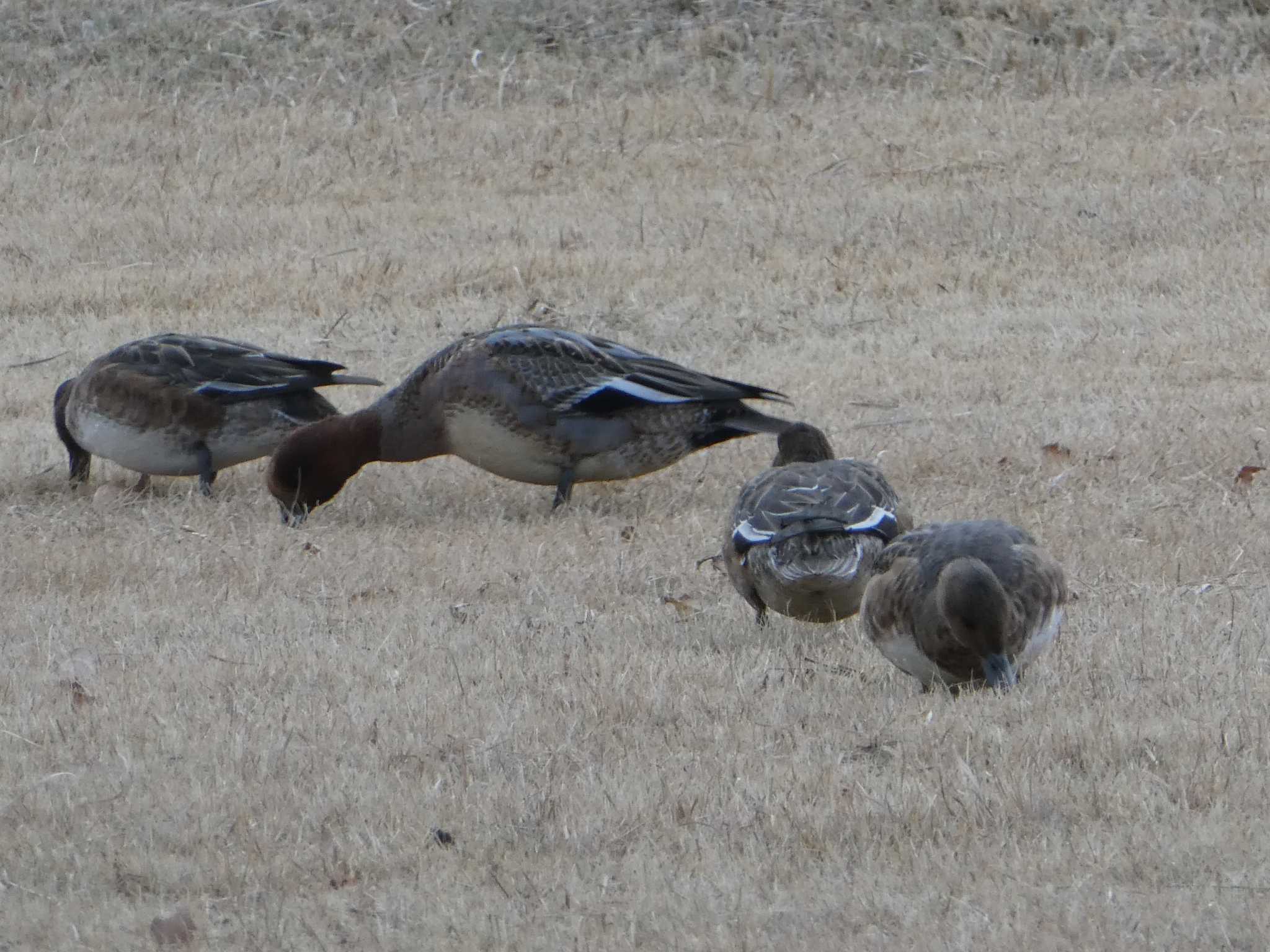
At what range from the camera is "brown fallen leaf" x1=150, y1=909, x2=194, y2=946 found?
362cm

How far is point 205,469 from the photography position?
8.70 meters

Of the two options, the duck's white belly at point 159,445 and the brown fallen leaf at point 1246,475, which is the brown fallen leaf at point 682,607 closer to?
the brown fallen leaf at point 1246,475

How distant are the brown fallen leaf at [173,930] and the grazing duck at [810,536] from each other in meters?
2.37

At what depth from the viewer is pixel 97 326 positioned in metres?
12.8

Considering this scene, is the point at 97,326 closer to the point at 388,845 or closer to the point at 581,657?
the point at 581,657

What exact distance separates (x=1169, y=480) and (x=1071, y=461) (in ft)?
1.76

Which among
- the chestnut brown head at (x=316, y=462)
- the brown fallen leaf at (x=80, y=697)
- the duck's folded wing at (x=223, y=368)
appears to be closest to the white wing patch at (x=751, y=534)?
the brown fallen leaf at (x=80, y=697)

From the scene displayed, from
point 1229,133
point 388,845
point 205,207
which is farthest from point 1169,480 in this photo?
point 205,207

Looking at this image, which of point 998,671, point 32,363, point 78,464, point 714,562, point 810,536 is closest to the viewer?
point 998,671

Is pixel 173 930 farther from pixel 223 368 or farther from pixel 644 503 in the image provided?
pixel 223 368

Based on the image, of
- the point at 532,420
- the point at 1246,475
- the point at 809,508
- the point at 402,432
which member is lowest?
the point at 402,432

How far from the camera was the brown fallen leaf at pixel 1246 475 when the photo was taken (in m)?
7.95

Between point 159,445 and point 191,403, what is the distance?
264 millimetres

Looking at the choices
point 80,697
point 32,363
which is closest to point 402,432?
point 80,697
